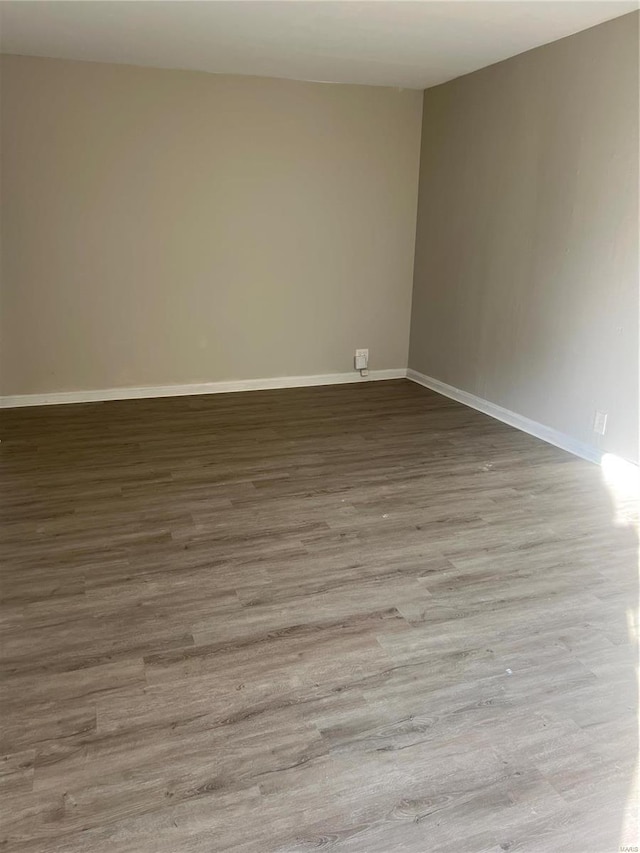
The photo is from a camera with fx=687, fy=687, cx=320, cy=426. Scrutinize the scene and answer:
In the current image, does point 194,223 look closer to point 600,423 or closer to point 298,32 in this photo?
point 298,32

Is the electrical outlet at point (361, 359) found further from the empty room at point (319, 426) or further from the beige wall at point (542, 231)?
the beige wall at point (542, 231)

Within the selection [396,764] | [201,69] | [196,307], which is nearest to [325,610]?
[396,764]

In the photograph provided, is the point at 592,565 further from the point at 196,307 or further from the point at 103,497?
the point at 196,307

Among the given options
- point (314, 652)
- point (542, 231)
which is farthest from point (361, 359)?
point (314, 652)

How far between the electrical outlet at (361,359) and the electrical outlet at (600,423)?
2105mm

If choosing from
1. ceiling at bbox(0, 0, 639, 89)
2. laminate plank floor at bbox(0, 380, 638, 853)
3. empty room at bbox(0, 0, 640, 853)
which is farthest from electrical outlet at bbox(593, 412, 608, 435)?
ceiling at bbox(0, 0, 639, 89)

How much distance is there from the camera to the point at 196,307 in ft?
15.9

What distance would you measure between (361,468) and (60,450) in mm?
1672

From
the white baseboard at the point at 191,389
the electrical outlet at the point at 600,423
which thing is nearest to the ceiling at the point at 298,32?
the electrical outlet at the point at 600,423

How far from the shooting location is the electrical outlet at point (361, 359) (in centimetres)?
541

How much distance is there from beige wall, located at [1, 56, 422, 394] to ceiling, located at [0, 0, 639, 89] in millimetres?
279

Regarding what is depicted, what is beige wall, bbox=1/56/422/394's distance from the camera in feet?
14.2

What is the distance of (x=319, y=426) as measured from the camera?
4348mm

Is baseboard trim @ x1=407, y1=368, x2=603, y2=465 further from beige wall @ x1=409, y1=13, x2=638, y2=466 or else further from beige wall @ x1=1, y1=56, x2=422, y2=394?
beige wall @ x1=1, y1=56, x2=422, y2=394
